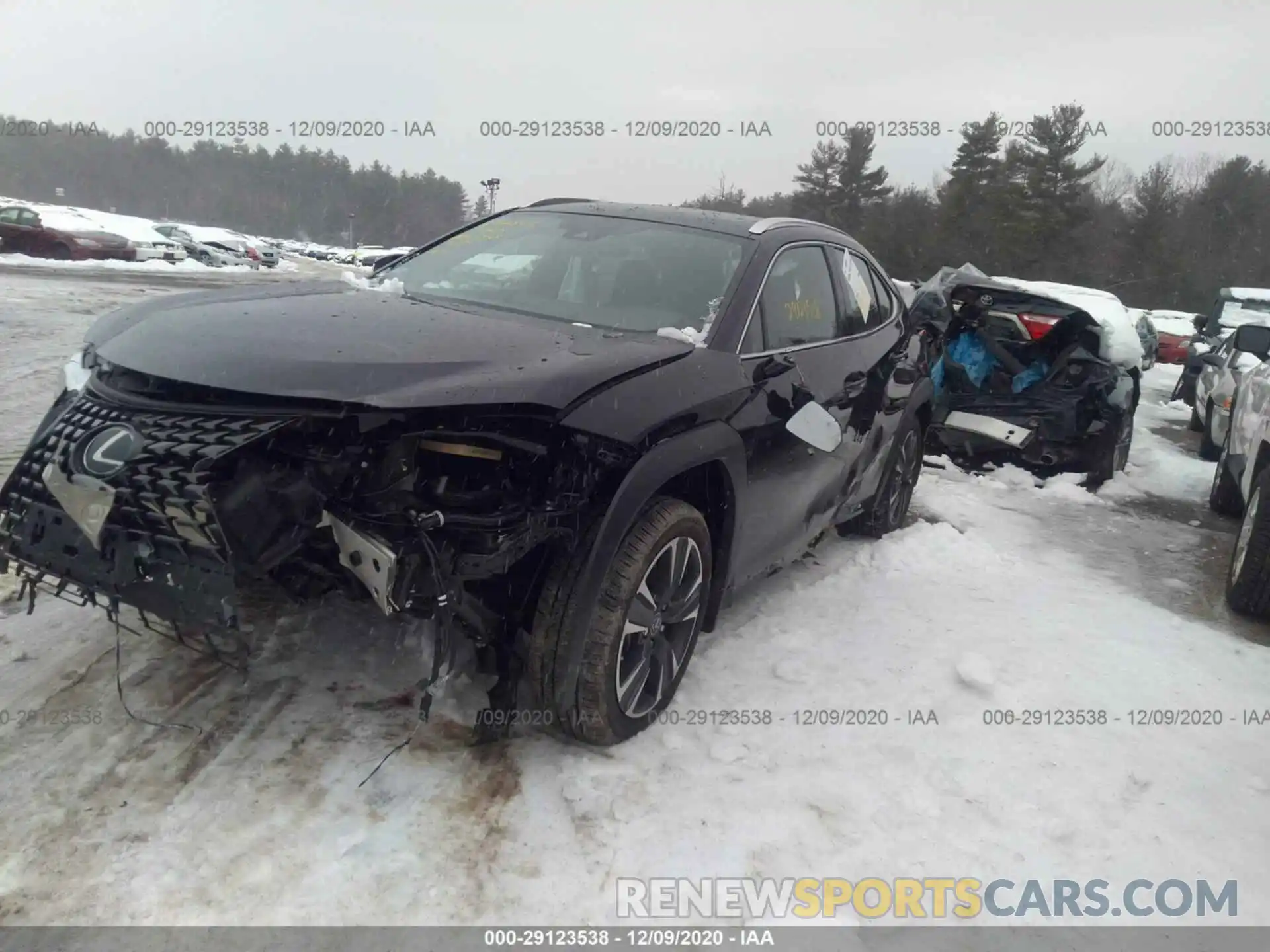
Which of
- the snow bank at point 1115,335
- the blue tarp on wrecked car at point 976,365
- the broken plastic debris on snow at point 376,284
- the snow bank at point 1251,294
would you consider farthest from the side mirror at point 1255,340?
the snow bank at point 1251,294

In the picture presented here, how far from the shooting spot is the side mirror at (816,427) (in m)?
3.65

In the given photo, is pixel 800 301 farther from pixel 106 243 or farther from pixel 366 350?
pixel 106 243

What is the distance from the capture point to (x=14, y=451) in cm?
525

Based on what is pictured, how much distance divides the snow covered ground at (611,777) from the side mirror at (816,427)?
865 mm

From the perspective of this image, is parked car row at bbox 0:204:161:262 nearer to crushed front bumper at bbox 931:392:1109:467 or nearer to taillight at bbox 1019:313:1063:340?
crushed front bumper at bbox 931:392:1109:467

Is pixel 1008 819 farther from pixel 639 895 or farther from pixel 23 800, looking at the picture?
pixel 23 800

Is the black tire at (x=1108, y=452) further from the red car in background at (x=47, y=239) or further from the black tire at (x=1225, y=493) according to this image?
the red car in background at (x=47, y=239)

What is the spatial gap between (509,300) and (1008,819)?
259cm

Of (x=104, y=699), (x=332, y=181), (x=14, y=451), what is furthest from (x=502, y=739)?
(x=332, y=181)

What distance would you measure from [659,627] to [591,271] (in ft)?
5.13

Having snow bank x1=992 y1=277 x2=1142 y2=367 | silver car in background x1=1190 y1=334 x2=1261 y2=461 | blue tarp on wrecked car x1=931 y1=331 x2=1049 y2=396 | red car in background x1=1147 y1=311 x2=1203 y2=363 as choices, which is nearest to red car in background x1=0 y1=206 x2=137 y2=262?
blue tarp on wrecked car x1=931 y1=331 x2=1049 y2=396

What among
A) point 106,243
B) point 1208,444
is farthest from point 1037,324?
point 106,243

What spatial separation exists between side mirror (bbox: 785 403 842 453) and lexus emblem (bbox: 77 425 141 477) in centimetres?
226

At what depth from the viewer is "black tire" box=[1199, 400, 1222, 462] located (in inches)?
367
